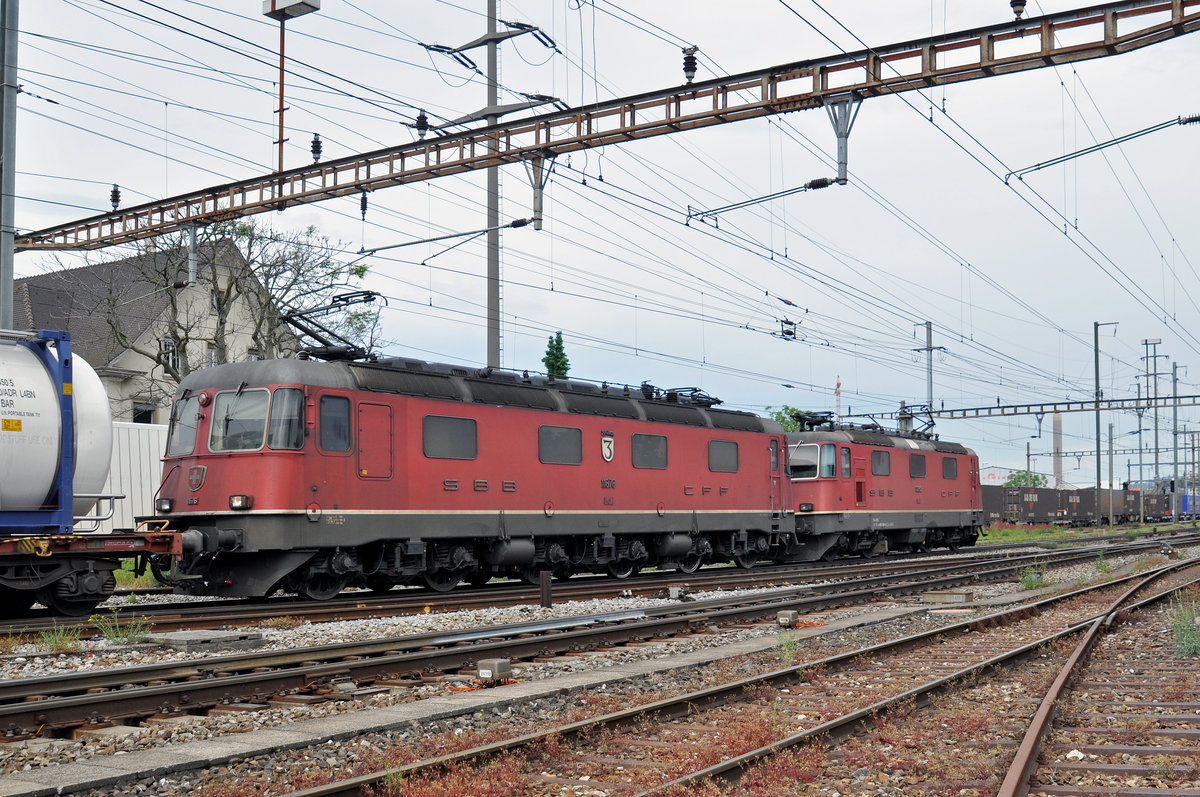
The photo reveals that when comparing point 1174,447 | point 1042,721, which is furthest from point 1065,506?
point 1042,721

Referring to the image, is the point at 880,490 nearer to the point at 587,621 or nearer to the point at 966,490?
the point at 966,490

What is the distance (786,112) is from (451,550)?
30.4 ft

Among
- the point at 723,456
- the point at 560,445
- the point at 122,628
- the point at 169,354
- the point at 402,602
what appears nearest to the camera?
the point at 122,628

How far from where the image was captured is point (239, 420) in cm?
1659

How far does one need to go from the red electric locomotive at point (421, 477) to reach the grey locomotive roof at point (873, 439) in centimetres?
590

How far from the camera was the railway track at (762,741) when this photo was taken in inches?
259

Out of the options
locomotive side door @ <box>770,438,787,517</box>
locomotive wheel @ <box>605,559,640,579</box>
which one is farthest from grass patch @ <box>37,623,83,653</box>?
locomotive side door @ <box>770,438,787,517</box>

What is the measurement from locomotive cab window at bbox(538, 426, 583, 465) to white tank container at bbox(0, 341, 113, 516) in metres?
8.24

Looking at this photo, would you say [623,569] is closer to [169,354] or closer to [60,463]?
[60,463]

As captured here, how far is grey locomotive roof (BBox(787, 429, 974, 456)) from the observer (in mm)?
30625

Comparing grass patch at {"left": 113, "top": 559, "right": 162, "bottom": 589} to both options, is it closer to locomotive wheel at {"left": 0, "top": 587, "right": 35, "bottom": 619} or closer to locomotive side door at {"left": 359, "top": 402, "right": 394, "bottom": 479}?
locomotive wheel at {"left": 0, "top": 587, "right": 35, "bottom": 619}

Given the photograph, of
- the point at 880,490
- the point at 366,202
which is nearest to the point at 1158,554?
the point at 880,490

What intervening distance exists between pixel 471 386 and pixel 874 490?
53.2ft

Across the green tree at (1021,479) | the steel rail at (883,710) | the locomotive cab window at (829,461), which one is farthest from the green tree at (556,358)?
the green tree at (1021,479)
